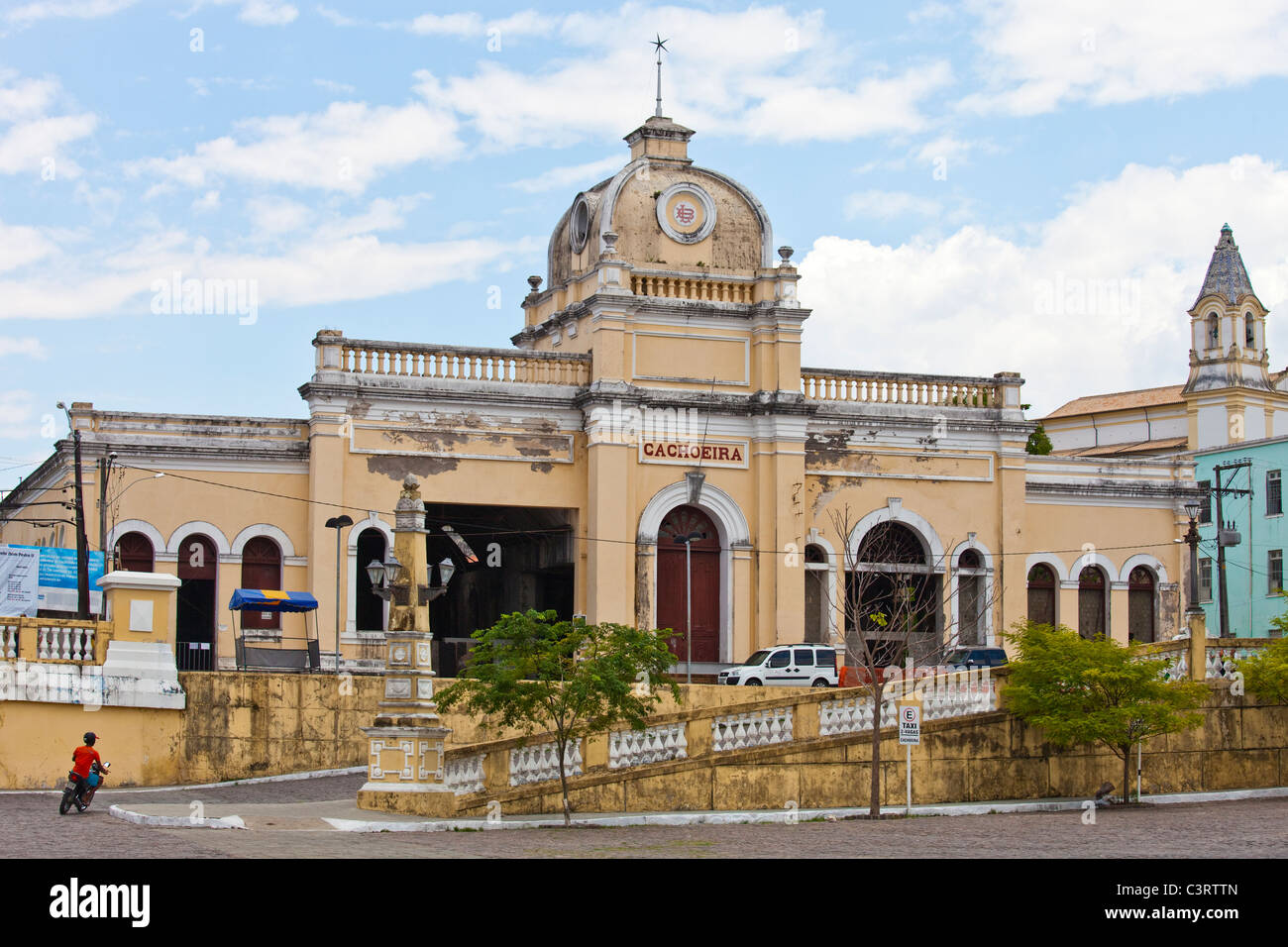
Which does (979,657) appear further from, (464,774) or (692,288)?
(464,774)

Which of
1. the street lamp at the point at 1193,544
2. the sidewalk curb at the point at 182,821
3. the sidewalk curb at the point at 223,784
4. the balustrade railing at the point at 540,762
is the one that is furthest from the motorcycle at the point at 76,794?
the street lamp at the point at 1193,544

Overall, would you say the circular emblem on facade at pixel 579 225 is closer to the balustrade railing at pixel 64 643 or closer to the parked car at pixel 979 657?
the parked car at pixel 979 657

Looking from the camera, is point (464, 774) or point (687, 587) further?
point (687, 587)

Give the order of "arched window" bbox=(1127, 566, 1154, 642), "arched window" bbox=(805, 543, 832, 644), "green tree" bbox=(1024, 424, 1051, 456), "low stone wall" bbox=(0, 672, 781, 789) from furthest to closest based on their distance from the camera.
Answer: "green tree" bbox=(1024, 424, 1051, 456)
"arched window" bbox=(1127, 566, 1154, 642)
"arched window" bbox=(805, 543, 832, 644)
"low stone wall" bbox=(0, 672, 781, 789)

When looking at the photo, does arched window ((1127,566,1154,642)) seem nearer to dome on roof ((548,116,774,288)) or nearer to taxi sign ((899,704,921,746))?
dome on roof ((548,116,774,288))

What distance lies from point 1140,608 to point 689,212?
43.4ft

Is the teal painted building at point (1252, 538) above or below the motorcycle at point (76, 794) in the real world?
above

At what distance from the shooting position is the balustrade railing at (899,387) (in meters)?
35.8

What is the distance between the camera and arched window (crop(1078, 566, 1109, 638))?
37875 millimetres

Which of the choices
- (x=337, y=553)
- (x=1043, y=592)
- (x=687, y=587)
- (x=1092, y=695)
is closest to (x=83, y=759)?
(x=337, y=553)

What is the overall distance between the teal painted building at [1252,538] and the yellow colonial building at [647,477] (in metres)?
11.5

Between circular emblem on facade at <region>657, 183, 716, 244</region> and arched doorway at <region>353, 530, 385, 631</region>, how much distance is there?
8600 millimetres

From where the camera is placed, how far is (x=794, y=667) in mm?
31906

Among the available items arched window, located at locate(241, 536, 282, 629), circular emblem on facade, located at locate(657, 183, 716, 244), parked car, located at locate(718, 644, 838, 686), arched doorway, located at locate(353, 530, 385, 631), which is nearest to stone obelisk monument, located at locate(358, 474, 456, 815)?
parked car, located at locate(718, 644, 838, 686)
